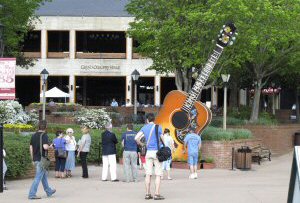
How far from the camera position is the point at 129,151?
54.4 feet

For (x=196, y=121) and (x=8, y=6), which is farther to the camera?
(x=8, y=6)

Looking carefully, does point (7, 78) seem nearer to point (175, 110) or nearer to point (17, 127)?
point (175, 110)

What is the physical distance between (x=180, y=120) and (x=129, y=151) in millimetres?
6943

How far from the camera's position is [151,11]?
2756cm

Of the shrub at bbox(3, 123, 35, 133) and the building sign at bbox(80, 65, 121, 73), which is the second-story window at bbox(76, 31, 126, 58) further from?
the shrub at bbox(3, 123, 35, 133)

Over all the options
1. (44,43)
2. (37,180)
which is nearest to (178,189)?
(37,180)

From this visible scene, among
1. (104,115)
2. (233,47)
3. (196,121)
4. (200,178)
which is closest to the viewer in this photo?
(200,178)

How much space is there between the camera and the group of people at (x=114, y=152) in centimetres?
1312

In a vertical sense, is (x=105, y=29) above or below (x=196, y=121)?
above

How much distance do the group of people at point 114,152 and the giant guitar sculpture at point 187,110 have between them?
420 centimetres

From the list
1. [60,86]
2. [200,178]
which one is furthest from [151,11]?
[60,86]

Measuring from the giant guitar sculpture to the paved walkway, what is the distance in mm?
2877

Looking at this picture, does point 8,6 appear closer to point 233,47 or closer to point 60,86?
point 233,47

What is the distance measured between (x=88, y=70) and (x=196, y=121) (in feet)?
116
